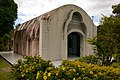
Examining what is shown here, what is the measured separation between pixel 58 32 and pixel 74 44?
3675 millimetres

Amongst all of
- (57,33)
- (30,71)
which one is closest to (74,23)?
(57,33)

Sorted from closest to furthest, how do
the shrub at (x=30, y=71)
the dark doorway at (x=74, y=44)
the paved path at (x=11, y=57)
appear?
the shrub at (x=30, y=71) < the paved path at (x=11, y=57) < the dark doorway at (x=74, y=44)

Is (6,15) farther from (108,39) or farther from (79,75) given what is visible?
(79,75)

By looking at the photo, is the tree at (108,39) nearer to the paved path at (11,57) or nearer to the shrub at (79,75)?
the shrub at (79,75)

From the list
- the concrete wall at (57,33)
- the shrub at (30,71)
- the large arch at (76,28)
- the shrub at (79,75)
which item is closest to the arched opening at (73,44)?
the large arch at (76,28)

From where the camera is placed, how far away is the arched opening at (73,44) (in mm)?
19188

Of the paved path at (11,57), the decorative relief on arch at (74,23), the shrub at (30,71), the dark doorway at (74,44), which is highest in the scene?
the decorative relief on arch at (74,23)

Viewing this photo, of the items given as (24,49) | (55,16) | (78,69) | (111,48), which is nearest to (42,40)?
(55,16)

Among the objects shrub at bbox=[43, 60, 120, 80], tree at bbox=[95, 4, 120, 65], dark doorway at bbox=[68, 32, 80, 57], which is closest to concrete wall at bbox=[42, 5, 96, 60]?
dark doorway at bbox=[68, 32, 80, 57]

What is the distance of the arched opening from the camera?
1919 cm

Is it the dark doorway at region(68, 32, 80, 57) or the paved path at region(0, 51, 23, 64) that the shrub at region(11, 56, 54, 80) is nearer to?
the paved path at region(0, 51, 23, 64)

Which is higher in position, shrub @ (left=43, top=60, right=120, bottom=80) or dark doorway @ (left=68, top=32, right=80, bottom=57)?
dark doorway @ (left=68, top=32, right=80, bottom=57)

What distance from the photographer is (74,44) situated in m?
19.5

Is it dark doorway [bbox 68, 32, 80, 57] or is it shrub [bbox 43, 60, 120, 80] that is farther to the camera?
dark doorway [bbox 68, 32, 80, 57]
